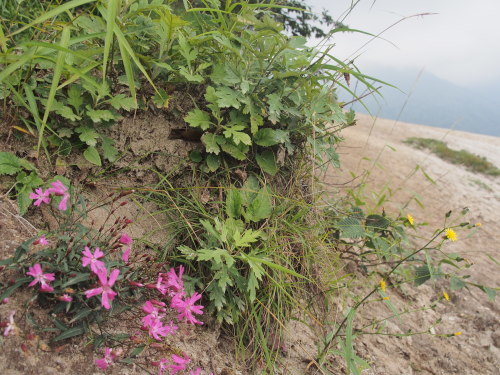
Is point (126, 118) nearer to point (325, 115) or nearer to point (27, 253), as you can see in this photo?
point (27, 253)

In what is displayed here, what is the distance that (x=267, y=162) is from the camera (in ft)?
6.29

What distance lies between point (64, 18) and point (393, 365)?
2966 mm

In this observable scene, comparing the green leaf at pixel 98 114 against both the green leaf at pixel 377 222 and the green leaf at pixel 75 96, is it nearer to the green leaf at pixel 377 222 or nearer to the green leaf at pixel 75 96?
the green leaf at pixel 75 96

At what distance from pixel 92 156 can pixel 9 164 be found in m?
0.33

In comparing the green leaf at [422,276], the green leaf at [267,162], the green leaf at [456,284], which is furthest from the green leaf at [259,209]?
the green leaf at [456,284]

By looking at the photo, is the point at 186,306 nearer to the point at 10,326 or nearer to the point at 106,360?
the point at 106,360

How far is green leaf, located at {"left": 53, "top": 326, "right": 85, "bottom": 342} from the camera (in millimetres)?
1078

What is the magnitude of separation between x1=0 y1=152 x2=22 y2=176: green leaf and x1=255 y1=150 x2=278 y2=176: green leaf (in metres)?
1.13

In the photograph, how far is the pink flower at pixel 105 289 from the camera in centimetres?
106

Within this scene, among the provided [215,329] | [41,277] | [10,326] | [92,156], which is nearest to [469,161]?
[215,329]

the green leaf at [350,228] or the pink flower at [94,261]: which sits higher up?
the pink flower at [94,261]

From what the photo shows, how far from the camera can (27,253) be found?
1207 mm

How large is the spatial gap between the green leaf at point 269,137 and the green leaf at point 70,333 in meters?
1.19

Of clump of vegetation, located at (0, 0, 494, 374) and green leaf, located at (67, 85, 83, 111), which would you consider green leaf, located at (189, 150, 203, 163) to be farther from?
green leaf, located at (67, 85, 83, 111)
